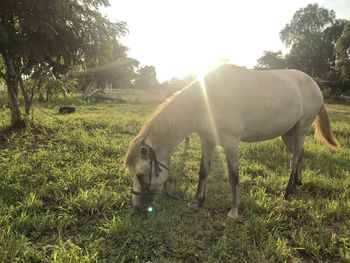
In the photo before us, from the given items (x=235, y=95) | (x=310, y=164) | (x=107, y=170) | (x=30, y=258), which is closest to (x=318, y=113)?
(x=310, y=164)

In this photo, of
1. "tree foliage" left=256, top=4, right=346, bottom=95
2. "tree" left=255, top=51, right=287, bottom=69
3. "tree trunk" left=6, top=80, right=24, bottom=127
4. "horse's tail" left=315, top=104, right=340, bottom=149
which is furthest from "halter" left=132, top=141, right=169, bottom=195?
"tree" left=255, top=51, right=287, bottom=69

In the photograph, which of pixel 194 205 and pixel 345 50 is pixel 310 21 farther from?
pixel 194 205

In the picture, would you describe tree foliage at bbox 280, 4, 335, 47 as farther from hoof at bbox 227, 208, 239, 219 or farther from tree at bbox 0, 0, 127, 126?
hoof at bbox 227, 208, 239, 219

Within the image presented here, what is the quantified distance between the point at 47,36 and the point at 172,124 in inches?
228

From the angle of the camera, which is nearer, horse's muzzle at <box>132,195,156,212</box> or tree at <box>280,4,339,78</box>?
horse's muzzle at <box>132,195,156,212</box>

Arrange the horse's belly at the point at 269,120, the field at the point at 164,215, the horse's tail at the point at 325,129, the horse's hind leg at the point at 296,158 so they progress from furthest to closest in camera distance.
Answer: the horse's tail at the point at 325,129
the horse's hind leg at the point at 296,158
the horse's belly at the point at 269,120
the field at the point at 164,215

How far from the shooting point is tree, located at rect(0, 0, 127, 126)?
711cm

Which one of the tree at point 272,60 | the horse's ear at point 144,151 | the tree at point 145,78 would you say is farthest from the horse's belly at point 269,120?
the tree at point 145,78

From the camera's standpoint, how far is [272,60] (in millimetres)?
53344

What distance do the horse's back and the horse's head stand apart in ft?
3.29

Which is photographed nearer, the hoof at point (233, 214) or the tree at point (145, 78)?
the hoof at point (233, 214)

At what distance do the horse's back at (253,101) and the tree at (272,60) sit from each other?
5065 cm

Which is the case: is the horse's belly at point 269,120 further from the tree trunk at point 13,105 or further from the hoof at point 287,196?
the tree trunk at point 13,105

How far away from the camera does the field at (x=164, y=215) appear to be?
3.15 m
